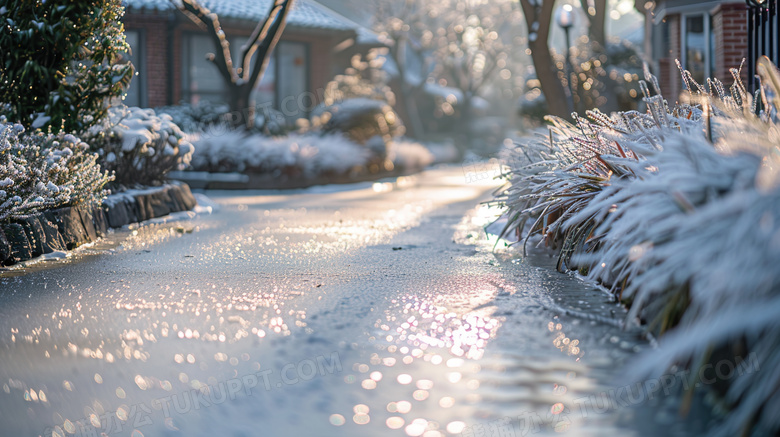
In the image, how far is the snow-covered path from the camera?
2512 millimetres

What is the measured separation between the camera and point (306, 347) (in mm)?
3289

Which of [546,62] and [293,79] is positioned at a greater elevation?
[293,79]

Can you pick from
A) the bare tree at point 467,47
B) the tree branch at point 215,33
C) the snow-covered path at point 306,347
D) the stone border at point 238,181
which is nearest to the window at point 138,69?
the tree branch at point 215,33

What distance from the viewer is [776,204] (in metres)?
2.22

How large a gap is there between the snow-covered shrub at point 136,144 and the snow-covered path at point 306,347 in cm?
230

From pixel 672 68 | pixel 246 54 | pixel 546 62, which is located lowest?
pixel 546 62

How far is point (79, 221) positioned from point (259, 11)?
14.7 metres

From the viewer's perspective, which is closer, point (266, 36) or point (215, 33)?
point (215, 33)

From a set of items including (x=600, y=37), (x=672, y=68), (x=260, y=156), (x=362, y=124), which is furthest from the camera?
(x=600, y=37)

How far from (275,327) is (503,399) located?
1346mm

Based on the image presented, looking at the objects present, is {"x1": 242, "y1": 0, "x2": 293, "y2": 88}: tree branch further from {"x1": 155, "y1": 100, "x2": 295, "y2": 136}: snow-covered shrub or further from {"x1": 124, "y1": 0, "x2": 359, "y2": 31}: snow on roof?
{"x1": 124, "y1": 0, "x2": 359, "y2": 31}: snow on roof

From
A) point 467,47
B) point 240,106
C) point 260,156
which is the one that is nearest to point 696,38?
point 260,156

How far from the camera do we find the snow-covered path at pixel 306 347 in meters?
2.51

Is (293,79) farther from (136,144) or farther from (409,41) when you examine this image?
(409,41)
